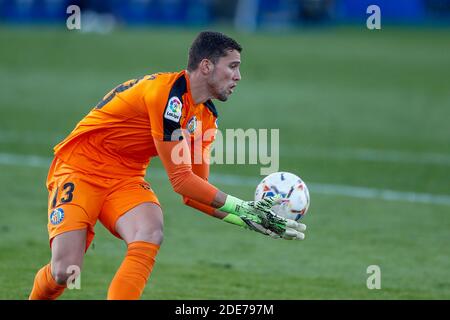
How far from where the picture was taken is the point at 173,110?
6949 mm

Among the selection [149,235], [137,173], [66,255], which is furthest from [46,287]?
[137,173]

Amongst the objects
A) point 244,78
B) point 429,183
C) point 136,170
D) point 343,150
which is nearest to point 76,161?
point 136,170

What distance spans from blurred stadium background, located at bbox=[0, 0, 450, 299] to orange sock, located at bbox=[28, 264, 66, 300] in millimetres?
1125

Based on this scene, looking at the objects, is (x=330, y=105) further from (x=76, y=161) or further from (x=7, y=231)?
(x=76, y=161)

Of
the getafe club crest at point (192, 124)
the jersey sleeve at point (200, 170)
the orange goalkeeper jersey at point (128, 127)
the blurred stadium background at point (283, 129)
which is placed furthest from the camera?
the blurred stadium background at point (283, 129)

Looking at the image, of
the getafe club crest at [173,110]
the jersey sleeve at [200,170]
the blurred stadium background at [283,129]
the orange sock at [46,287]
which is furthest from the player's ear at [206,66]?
the blurred stadium background at [283,129]

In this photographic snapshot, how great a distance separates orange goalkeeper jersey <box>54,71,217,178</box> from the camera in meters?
7.16

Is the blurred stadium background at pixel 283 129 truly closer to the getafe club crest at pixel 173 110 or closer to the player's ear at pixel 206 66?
the getafe club crest at pixel 173 110

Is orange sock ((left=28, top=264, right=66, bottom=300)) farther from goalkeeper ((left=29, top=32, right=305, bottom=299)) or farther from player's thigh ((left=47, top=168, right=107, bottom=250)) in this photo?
player's thigh ((left=47, top=168, right=107, bottom=250))

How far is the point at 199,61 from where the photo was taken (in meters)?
7.22

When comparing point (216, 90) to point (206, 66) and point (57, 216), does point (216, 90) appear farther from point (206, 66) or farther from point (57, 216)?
point (57, 216)

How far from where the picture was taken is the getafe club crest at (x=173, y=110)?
6926 millimetres

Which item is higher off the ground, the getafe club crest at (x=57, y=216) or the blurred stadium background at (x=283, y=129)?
the getafe club crest at (x=57, y=216)

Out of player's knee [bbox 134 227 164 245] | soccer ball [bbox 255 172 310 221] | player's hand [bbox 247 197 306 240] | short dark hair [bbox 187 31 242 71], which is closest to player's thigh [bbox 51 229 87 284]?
player's knee [bbox 134 227 164 245]
